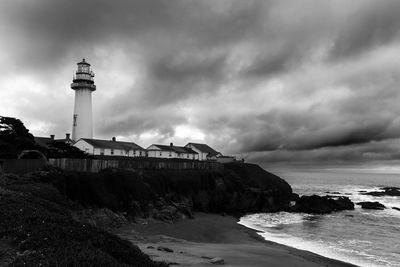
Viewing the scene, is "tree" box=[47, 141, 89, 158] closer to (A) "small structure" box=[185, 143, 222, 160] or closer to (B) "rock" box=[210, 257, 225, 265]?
(B) "rock" box=[210, 257, 225, 265]

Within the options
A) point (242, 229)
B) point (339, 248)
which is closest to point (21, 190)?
point (242, 229)

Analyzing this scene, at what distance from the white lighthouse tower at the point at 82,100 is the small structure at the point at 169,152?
18.8m

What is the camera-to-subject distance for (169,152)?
7994cm

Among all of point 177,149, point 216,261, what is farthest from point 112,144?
point 216,261

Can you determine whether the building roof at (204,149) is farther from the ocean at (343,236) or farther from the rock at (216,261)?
the rock at (216,261)

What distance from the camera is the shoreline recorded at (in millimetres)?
17656

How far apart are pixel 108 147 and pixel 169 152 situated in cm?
1866

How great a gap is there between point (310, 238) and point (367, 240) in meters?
5.17

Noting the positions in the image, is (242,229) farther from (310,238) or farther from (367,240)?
(367,240)

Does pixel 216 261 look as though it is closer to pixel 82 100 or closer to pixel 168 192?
pixel 168 192

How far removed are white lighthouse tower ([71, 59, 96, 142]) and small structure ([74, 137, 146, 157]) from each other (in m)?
2.12

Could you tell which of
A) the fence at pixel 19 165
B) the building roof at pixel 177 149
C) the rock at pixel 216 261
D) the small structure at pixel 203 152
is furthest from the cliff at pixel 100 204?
the small structure at pixel 203 152

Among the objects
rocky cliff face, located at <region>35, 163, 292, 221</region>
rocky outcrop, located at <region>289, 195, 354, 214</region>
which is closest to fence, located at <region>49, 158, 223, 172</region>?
rocky cliff face, located at <region>35, 163, 292, 221</region>

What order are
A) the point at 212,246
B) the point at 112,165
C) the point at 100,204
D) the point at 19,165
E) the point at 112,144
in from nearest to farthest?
the point at 212,246 → the point at 19,165 → the point at 100,204 → the point at 112,165 → the point at 112,144
